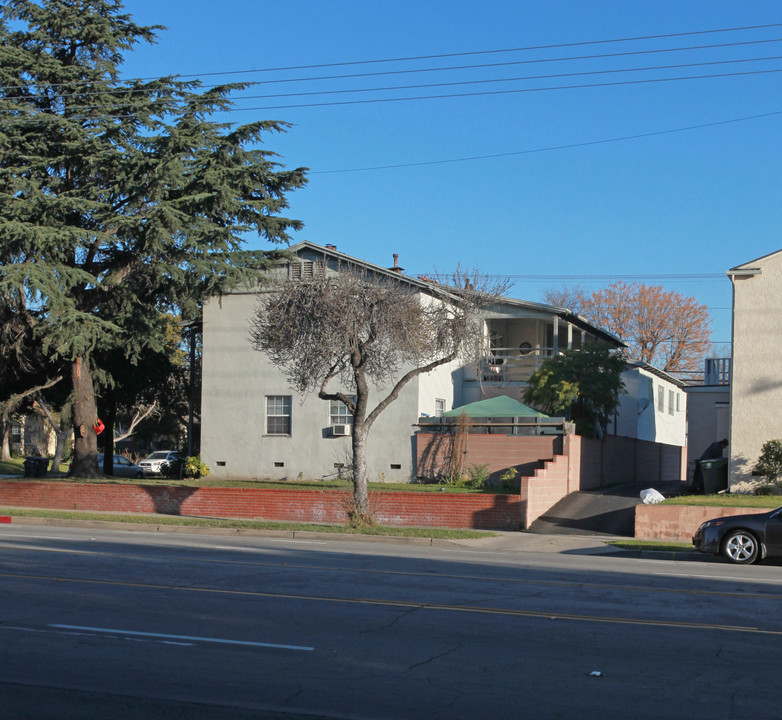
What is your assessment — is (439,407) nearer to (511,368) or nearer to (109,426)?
(511,368)

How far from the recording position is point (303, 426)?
31.7 metres

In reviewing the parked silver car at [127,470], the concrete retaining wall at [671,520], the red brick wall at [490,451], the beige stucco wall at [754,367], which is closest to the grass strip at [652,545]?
the concrete retaining wall at [671,520]

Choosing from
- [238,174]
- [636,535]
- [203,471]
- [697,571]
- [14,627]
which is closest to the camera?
[14,627]

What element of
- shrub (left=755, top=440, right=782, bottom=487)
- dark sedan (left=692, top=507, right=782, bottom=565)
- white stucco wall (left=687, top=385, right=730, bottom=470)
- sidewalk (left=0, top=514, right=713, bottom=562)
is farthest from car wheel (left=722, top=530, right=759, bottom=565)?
white stucco wall (left=687, top=385, right=730, bottom=470)

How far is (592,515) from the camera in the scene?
23.8 meters

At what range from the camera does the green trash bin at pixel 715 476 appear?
992 inches

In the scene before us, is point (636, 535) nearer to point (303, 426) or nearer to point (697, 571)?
point (697, 571)

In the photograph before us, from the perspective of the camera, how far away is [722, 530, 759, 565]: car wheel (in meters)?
16.8

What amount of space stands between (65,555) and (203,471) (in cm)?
1759

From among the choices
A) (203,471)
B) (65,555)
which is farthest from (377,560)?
(203,471)

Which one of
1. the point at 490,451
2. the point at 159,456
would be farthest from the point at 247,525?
the point at 159,456

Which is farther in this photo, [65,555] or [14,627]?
[65,555]

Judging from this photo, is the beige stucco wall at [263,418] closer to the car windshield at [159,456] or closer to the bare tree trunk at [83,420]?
the bare tree trunk at [83,420]

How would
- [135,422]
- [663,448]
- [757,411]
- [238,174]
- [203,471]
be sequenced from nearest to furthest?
[757,411] → [238,174] → [203,471] → [663,448] → [135,422]
